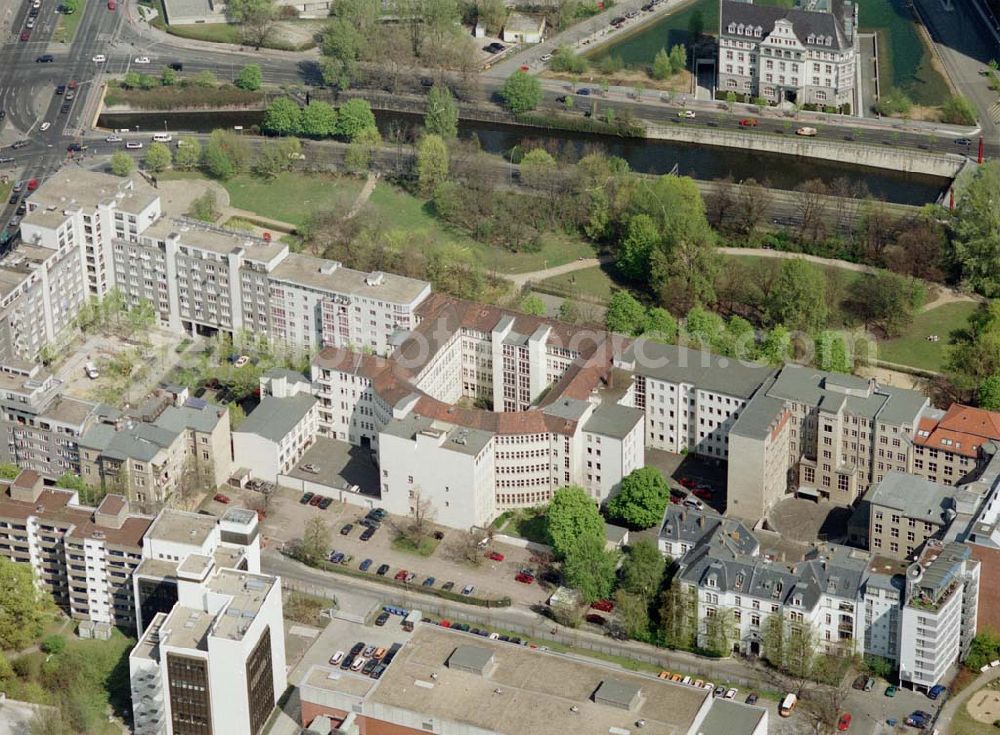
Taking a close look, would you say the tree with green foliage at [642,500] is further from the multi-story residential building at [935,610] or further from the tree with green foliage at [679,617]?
the multi-story residential building at [935,610]

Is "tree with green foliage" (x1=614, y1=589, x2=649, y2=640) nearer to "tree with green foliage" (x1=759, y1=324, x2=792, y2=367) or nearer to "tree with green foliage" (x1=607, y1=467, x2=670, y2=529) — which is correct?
"tree with green foliage" (x1=607, y1=467, x2=670, y2=529)

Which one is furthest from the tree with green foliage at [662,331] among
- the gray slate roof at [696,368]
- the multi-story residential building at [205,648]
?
the multi-story residential building at [205,648]

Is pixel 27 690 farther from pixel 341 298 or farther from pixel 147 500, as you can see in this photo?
pixel 341 298

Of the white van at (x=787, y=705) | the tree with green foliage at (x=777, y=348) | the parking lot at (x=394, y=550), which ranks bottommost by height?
the white van at (x=787, y=705)

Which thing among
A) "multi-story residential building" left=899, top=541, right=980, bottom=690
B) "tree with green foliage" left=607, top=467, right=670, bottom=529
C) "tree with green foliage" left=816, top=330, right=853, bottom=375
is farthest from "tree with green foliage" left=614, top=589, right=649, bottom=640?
"tree with green foliage" left=816, top=330, right=853, bottom=375

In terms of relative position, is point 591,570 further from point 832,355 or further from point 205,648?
point 832,355

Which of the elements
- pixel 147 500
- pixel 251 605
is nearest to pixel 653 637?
pixel 251 605

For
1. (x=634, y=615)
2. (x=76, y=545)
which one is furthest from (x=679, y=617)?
(x=76, y=545)
